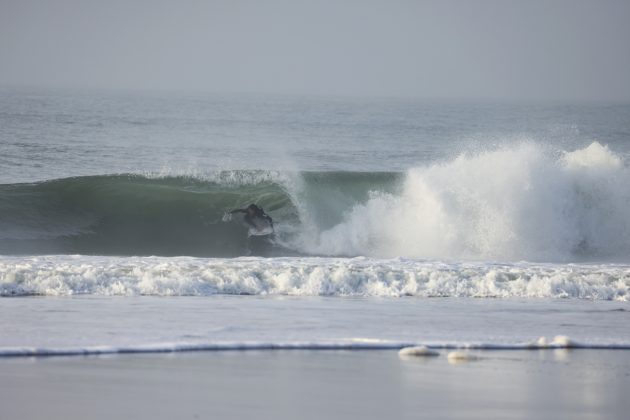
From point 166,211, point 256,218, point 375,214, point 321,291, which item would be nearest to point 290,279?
point 321,291

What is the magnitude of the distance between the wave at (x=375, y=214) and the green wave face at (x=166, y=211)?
40 millimetres

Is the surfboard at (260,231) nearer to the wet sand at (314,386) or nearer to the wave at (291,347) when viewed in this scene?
the wave at (291,347)

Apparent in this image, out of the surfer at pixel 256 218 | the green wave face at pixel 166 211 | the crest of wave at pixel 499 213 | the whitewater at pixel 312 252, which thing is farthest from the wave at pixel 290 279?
the surfer at pixel 256 218

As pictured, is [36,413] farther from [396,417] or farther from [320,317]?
[320,317]

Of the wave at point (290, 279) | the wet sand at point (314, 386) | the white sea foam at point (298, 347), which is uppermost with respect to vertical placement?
the wave at point (290, 279)

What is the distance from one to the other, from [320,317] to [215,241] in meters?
9.22

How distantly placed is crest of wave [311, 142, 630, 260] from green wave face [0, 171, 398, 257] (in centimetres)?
132

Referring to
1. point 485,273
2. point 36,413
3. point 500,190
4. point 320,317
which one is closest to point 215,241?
point 500,190

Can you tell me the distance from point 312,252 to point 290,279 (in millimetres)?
5992

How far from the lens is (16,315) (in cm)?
1105

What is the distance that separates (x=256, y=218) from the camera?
840 inches

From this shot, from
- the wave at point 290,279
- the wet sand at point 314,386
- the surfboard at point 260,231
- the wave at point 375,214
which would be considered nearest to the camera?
the wet sand at point 314,386

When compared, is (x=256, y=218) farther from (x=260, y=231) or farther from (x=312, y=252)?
(x=312, y=252)

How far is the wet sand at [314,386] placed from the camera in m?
7.42
